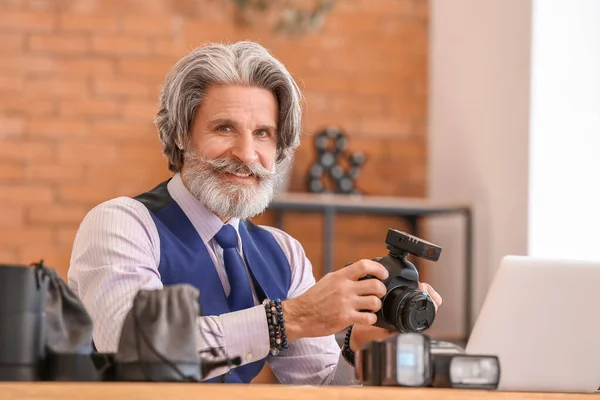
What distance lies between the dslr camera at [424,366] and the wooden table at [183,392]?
96mm

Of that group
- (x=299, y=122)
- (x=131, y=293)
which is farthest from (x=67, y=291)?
(x=299, y=122)

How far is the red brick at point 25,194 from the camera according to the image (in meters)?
4.03

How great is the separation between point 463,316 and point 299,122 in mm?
2158

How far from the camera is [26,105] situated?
4.05 metres

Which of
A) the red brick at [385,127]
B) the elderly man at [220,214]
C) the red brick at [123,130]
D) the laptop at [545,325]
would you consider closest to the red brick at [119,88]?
the red brick at [123,130]

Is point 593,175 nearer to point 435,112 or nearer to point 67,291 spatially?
point 435,112

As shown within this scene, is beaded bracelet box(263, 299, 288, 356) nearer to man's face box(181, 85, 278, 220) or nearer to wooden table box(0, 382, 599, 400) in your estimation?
man's face box(181, 85, 278, 220)

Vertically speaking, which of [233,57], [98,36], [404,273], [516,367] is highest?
[98,36]

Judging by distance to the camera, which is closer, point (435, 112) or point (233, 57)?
point (233, 57)

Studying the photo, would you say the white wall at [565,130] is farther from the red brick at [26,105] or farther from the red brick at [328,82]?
the red brick at [26,105]

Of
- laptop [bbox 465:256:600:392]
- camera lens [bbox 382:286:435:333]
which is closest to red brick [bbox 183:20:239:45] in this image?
camera lens [bbox 382:286:435:333]

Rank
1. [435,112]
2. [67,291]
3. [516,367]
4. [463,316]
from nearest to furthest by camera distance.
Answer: [67,291] → [516,367] → [463,316] → [435,112]

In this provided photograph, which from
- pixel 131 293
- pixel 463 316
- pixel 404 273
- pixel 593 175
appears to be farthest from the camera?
pixel 463 316

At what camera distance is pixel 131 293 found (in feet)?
5.45
